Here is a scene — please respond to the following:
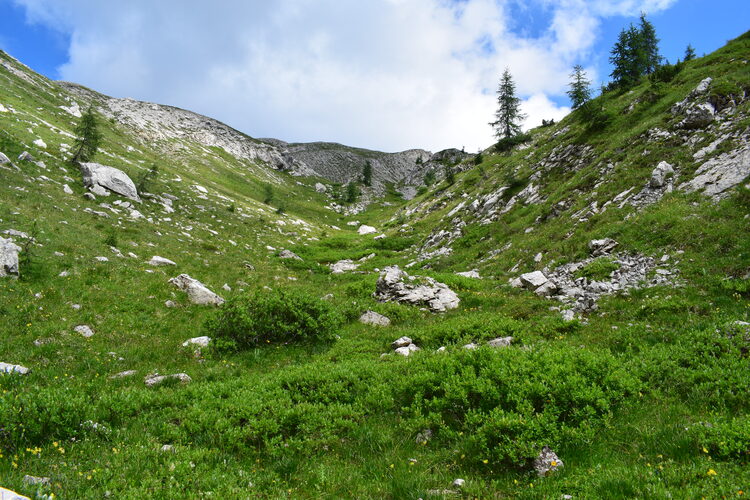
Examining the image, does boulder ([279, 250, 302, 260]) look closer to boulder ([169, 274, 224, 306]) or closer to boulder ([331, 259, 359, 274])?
boulder ([331, 259, 359, 274])

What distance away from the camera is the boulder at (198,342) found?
12617 millimetres

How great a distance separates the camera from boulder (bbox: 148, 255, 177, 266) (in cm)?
2109

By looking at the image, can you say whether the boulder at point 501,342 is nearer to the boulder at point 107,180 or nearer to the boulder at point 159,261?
the boulder at point 159,261

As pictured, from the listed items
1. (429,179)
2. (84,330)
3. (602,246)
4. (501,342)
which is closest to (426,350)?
(501,342)

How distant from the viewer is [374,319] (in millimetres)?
15922

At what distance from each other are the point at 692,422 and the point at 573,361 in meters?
2.30

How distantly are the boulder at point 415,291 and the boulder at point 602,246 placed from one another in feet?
25.6

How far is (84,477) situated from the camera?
17.9ft

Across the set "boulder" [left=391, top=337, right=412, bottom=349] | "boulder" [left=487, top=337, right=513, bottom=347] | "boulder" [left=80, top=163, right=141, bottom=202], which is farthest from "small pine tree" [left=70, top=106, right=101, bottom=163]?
"boulder" [left=487, top=337, right=513, bottom=347]

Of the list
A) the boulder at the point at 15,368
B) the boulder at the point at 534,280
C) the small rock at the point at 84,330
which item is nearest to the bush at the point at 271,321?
the small rock at the point at 84,330

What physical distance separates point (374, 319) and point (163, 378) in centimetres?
858

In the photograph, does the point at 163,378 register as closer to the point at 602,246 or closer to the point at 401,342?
the point at 401,342

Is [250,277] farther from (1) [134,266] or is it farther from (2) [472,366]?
(2) [472,366]

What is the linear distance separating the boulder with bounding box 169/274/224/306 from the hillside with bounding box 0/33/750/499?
0.57m
